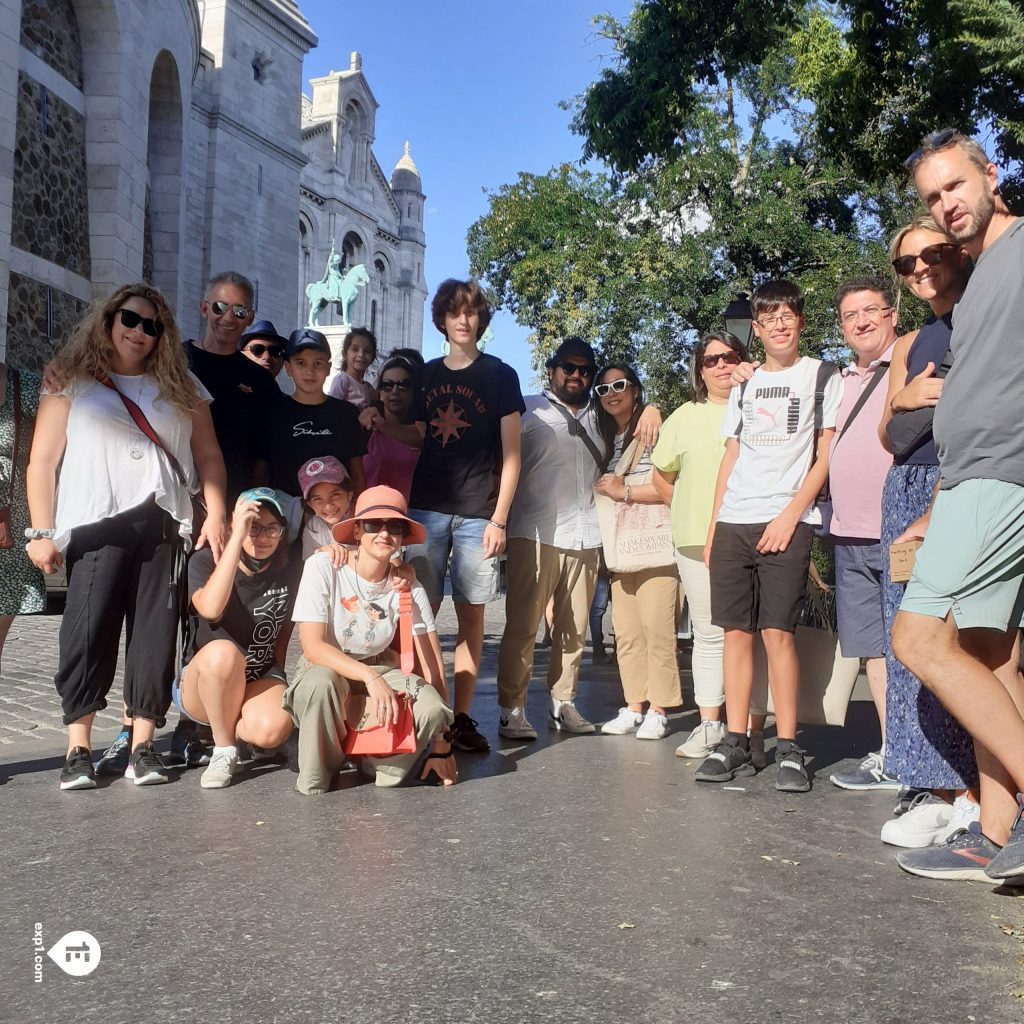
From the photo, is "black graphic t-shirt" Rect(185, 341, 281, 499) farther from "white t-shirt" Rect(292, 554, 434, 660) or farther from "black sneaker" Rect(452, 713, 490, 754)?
"black sneaker" Rect(452, 713, 490, 754)

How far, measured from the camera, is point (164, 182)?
84.4ft

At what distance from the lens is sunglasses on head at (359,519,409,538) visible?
4.93 metres

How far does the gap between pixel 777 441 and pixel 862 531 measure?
0.52 meters

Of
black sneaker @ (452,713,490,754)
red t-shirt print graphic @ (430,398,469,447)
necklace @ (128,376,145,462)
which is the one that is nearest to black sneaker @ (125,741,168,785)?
necklace @ (128,376,145,462)

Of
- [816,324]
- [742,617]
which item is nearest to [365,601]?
[742,617]

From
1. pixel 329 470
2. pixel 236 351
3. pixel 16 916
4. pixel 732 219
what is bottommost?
pixel 16 916

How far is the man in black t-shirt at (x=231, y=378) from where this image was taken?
564 cm

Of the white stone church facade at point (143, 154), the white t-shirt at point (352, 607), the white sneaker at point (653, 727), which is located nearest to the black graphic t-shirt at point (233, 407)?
the white t-shirt at point (352, 607)

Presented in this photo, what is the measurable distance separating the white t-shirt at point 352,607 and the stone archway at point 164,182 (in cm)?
2101

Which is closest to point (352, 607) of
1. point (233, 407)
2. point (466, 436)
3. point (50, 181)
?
point (466, 436)

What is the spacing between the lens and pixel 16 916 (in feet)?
10.3

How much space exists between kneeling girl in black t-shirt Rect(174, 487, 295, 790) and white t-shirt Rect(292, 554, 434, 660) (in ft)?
0.90

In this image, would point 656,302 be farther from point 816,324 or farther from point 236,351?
point 236,351

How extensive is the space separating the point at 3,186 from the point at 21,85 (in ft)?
8.01
